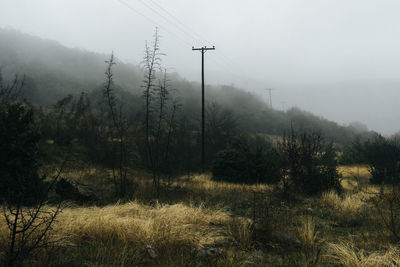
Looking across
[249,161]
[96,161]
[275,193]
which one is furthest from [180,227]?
[96,161]

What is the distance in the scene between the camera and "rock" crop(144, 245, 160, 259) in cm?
302

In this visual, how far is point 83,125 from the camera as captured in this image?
1784cm

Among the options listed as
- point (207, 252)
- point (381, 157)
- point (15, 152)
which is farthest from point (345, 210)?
point (381, 157)

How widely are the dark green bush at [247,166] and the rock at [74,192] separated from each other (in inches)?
323

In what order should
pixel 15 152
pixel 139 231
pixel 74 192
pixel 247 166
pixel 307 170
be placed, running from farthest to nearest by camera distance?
1. pixel 247 166
2. pixel 307 170
3. pixel 74 192
4. pixel 15 152
5. pixel 139 231

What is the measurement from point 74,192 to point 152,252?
461cm

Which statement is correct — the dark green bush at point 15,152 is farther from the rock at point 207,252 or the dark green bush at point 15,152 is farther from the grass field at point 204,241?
the rock at point 207,252

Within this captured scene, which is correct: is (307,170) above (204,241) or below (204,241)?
above

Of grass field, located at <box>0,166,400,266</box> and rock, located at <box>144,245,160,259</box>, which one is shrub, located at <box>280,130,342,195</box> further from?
rock, located at <box>144,245,160,259</box>

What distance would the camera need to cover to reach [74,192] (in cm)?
666

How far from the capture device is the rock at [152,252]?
3.02 metres

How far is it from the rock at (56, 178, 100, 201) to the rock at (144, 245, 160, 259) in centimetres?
423

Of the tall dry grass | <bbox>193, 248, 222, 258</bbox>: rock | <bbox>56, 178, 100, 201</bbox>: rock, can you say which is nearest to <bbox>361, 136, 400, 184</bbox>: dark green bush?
the tall dry grass

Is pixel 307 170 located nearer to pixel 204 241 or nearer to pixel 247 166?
pixel 247 166
